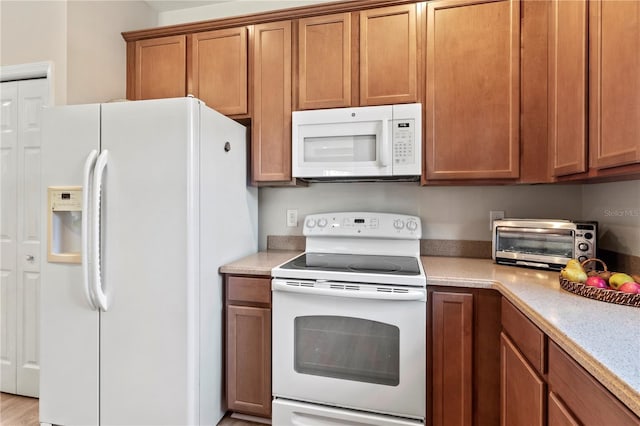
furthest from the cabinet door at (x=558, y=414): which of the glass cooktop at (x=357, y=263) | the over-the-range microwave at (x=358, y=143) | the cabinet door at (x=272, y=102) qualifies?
the cabinet door at (x=272, y=102)

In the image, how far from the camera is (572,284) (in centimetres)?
124

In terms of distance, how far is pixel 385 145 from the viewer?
1801 mm

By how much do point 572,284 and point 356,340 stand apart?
949 millimetres

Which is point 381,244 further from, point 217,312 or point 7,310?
point 7,310

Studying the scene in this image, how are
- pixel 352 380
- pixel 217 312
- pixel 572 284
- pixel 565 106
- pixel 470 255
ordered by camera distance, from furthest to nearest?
1. pixel 470 255
2. pixel 217 312
3. pixel 352 380
4. pixel 565 106
5. pixel 572 284

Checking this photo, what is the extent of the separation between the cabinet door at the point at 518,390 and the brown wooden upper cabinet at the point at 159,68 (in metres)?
2.35

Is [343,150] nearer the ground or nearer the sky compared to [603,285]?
nearer the sky

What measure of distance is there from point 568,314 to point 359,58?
1640 mm

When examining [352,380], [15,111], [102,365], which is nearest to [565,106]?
[352,380]

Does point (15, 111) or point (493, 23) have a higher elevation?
point (493, 23)

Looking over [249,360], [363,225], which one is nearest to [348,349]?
[249,360]

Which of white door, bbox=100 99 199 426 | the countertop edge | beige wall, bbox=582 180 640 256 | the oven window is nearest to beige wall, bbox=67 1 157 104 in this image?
white door, bbox=100 99 199 426

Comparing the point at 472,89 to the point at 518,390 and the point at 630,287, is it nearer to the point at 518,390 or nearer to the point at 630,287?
the point at 630,287

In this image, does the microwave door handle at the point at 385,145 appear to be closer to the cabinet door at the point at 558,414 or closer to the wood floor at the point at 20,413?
the cabinet door at the point at 558,414
